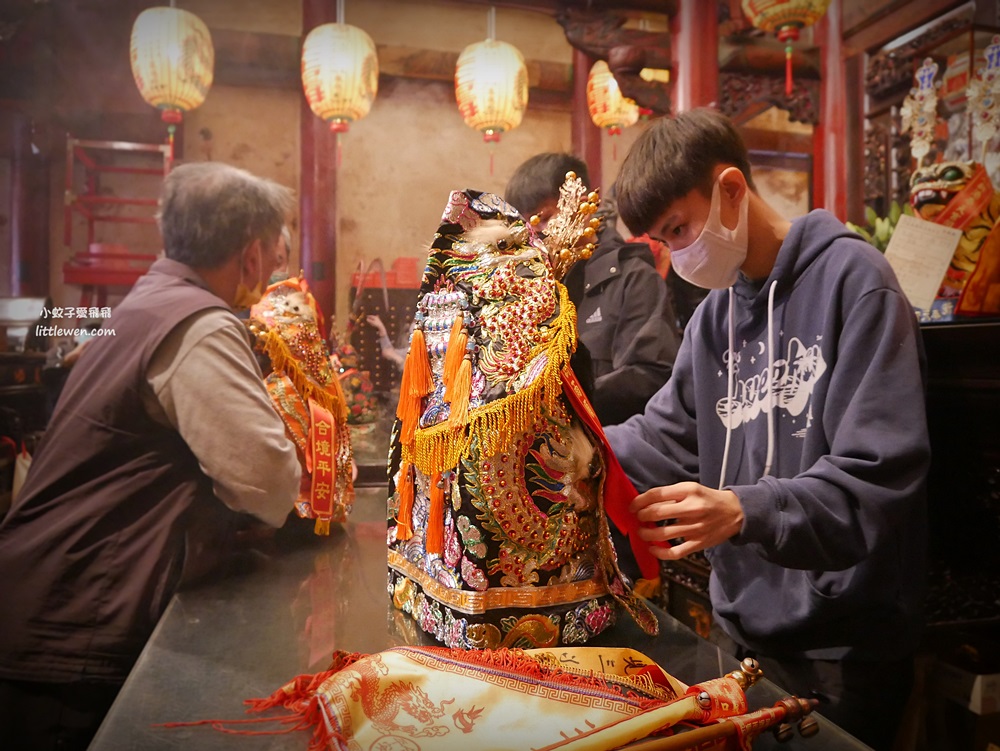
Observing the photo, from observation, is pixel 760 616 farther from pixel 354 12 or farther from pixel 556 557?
pixel 354 12

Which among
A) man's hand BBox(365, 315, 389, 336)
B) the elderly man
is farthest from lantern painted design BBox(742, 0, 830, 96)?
the elderly man

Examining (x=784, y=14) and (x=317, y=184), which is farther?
(x=784, y=14)

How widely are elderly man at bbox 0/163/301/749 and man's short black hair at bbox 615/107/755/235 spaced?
0.62m

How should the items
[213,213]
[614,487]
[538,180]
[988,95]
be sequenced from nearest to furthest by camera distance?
[614,487] < [213,213] < [538,180] < [988,95]

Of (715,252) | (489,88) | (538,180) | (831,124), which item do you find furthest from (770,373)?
(831,124)

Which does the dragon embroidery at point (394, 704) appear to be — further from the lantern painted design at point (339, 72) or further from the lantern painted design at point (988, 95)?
the lantern painted design at point (988, 95)

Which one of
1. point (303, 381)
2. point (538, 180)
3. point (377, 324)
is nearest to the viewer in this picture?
point (538, 180)

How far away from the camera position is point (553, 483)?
3.13 ft

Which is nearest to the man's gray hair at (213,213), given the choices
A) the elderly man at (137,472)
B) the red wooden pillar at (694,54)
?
the elderly man at (137,472)

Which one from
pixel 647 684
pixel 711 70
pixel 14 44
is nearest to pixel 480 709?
pixel 647 684

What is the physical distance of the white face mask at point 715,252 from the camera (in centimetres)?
103

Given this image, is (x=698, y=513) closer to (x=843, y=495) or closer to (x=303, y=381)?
(x=843, y=495)

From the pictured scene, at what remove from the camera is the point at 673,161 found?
1.02 meters

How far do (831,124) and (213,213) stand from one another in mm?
1697
